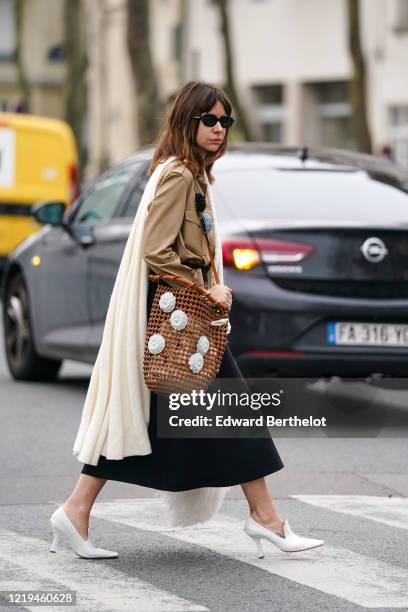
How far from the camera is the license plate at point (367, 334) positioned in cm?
1021

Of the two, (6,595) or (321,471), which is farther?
(321,471)

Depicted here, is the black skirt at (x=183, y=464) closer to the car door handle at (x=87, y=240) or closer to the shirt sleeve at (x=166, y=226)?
the shirt sleeve at (x=166, y=226)

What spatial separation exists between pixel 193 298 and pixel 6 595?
4.03ft

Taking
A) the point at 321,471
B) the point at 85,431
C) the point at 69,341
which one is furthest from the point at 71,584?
the point at 69,341

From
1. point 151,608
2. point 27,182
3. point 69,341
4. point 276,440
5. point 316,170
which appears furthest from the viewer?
point 27,182

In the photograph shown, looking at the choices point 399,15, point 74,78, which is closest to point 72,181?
point 399,15

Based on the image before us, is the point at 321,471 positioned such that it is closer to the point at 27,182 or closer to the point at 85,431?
the point at 85,431

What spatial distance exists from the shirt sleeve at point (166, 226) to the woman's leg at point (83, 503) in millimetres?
766

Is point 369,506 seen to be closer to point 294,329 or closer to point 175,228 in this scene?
point 175,228

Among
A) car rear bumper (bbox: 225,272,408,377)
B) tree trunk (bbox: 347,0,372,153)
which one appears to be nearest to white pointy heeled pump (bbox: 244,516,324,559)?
car rear bumper (bbox: 225,272,408,377)

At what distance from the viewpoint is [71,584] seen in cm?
600

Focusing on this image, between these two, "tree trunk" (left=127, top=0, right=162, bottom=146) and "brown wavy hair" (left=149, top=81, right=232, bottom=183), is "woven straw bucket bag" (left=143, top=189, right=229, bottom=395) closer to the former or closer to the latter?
"brown wavy hair" (left=149, top=81, right=232, bottom=183)

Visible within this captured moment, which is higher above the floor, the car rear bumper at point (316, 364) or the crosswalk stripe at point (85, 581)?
the crosswalk stripe at point (85, 581)

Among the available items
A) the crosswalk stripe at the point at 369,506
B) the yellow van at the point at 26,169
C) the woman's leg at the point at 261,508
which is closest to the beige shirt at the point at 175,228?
the woman's leg at the point at 261,508
